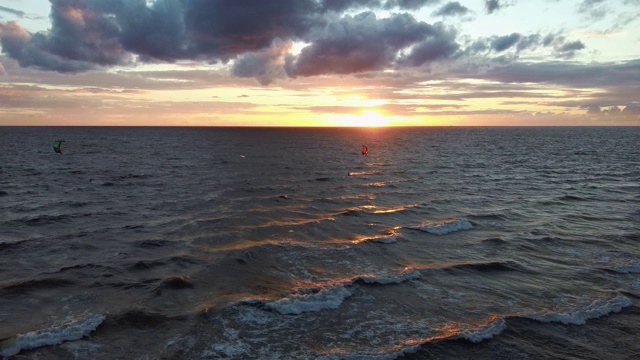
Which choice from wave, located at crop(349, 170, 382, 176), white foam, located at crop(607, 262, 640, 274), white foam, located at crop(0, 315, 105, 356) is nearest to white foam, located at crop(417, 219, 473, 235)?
white foam, located at crop(607, 262, 640, 274)

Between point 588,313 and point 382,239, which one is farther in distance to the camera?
point 382,239

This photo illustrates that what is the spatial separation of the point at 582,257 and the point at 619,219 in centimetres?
1253

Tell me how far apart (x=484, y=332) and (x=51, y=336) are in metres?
15.1

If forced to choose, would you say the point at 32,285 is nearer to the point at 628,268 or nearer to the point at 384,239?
the point at 384,239

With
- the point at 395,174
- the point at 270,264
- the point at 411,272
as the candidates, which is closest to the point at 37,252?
the point at 270,264

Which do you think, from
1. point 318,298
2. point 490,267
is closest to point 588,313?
point 490,267

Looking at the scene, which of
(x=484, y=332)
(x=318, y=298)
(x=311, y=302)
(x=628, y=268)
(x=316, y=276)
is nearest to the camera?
(x=484, y=332)

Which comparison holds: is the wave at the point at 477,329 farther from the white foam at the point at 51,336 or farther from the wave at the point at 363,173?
the wave at the point at 363,173

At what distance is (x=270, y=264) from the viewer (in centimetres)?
2175

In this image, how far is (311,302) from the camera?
56.0ft

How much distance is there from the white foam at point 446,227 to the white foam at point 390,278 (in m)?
8.69

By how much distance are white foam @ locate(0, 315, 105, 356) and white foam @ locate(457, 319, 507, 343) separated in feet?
43.5

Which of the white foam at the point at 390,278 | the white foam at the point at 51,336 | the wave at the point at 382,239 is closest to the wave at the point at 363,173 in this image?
the wave at the point at 382,239

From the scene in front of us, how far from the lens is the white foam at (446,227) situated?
2856 centimetres
